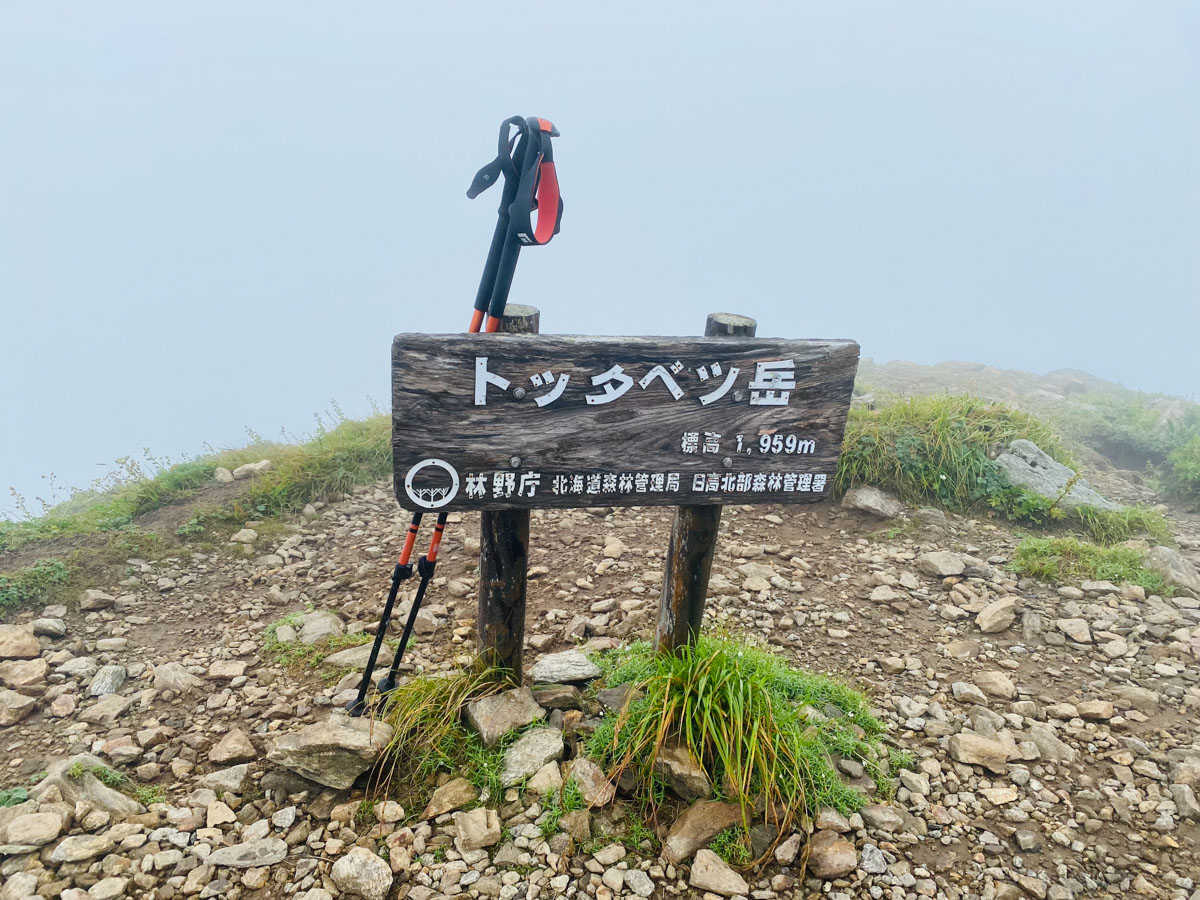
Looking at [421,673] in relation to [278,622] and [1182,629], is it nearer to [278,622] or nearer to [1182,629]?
[278,622]

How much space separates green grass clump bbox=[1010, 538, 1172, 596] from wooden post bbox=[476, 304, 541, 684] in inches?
151

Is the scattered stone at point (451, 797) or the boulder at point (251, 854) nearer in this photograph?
the boulder at point (251, 854)

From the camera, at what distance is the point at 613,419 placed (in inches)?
106

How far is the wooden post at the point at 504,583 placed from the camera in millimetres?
3043

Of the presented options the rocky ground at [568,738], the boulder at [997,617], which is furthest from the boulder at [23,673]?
the boulder at [997,617]

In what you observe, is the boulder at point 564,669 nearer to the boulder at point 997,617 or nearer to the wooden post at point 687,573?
the wooden post at point 687,573

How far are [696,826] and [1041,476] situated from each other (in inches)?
196

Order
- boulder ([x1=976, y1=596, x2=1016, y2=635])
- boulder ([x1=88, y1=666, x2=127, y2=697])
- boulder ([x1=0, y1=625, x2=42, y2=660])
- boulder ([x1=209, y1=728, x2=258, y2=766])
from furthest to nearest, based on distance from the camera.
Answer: boulder ([x1=976, y1=596, x2=1016, y2=635]), boulder ([x1=0, y1=625, x2=42, y2=660]), boulder ([x1=88, y1=666, x2=127, y2=697]), boulder ([x1=209, y1=728, x2=258, y2=766])

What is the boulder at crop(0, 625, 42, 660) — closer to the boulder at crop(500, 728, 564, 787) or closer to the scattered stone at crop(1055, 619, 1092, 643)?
the boulder at crop(500, 728, 564, 787)

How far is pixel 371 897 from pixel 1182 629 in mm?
4769

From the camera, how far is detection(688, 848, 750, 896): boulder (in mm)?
2559

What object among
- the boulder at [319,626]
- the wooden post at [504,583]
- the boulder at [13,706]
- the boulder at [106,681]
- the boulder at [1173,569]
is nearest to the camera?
the wooden post at [504,583]

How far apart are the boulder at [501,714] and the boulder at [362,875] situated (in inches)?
24.6

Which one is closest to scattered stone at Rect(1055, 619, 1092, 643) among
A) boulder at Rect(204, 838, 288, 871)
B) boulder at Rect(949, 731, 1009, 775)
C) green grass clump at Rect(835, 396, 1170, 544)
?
boulder at Rect(949, 731, 1009, 775)
